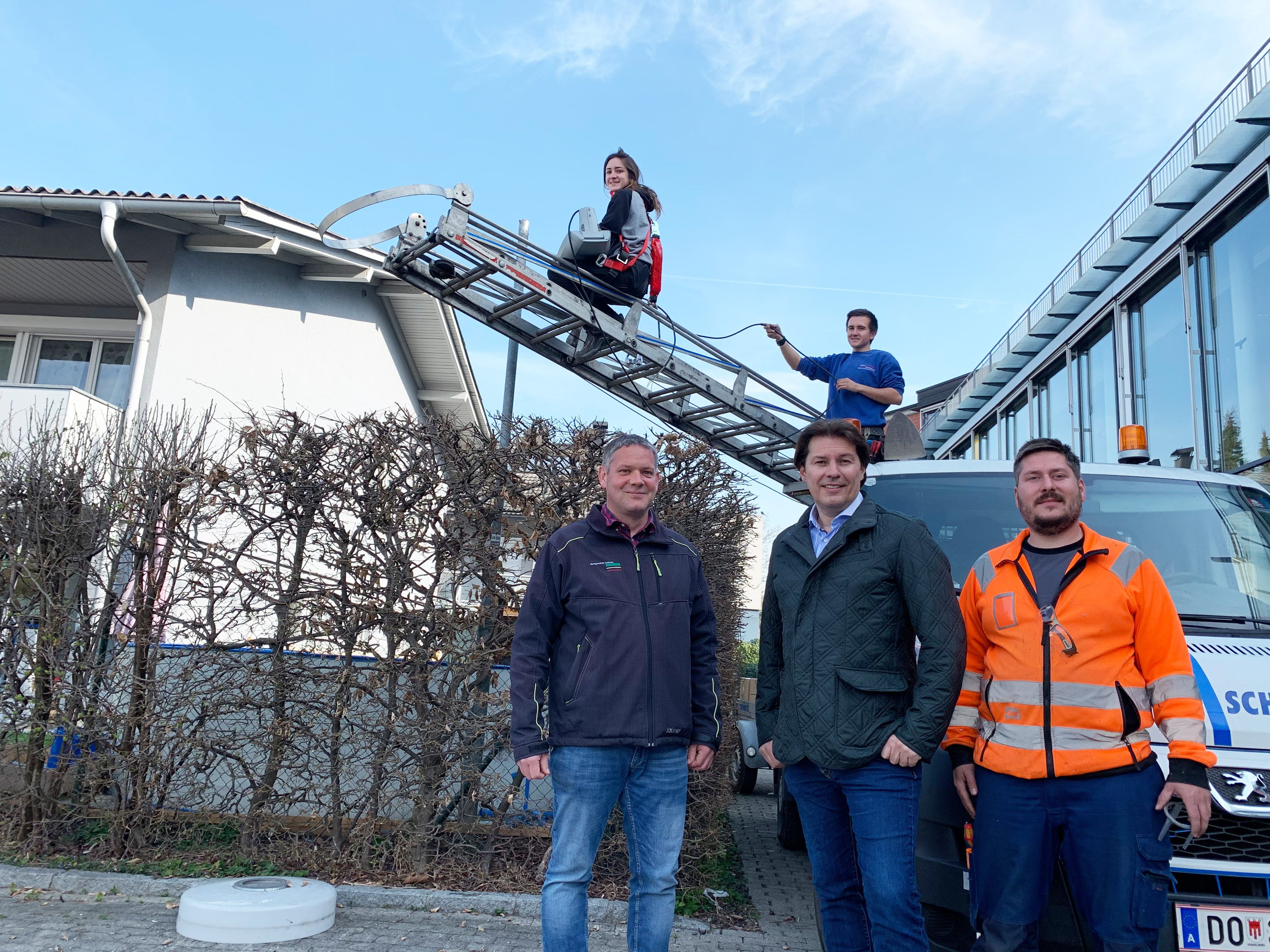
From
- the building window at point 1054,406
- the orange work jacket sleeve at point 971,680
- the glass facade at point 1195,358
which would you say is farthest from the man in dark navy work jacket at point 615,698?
the building window at point 1054,406

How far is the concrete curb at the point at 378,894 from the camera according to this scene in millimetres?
4309

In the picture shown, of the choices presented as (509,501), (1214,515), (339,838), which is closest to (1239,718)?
(1214,515)

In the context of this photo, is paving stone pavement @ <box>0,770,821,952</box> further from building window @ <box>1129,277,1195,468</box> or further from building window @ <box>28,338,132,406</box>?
building window @ <box>28,338,132,406</box>

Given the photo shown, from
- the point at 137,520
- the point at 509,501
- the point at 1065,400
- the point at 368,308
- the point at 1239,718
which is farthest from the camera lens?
the point at 1065,400

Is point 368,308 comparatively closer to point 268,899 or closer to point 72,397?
point 72,397

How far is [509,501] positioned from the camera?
4660mm

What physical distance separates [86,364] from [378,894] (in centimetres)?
1120

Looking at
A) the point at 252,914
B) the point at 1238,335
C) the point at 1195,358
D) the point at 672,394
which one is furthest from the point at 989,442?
the point at 252,914

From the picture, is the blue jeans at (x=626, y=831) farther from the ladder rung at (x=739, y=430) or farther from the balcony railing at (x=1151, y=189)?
the balcony railing at (x=1151, y=189)

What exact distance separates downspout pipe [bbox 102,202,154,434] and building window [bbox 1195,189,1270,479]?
12.0 m

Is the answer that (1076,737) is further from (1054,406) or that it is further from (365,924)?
(1054,406)

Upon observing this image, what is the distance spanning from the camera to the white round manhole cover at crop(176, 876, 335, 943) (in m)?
3.87

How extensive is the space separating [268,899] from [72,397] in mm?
7965

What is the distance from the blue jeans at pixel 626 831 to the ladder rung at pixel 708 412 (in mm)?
4710
